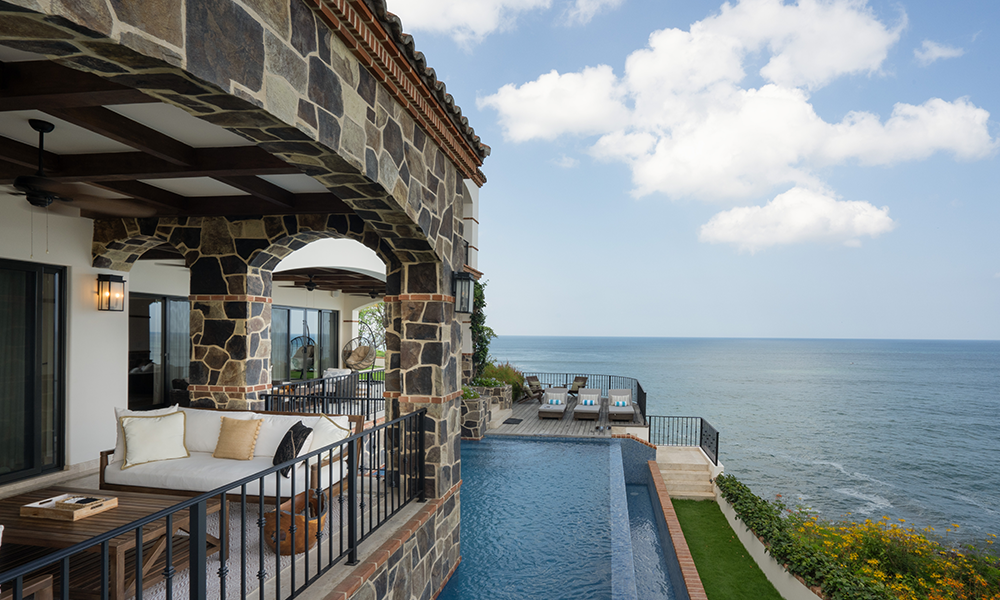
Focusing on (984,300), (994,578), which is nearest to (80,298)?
(994,578)

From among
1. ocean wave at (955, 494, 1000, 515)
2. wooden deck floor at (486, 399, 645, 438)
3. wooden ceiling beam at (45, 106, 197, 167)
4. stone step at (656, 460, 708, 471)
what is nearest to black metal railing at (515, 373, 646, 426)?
wooden deck floor at (486, 399, 645, 438)

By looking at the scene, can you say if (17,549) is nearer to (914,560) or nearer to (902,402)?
(914,560)

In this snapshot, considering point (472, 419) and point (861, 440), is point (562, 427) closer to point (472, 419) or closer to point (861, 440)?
point (472, 419)

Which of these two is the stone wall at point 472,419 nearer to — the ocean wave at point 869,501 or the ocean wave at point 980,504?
the ocean wave at point 869,501

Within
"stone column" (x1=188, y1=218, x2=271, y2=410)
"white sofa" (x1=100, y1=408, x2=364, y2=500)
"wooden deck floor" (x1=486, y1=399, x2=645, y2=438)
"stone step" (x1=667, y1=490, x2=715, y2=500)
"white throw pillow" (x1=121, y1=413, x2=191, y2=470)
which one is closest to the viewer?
"white sofa" (x1=100, y1=408, x2=364, y2=500)

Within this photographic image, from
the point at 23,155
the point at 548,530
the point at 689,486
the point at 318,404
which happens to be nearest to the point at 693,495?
the point at 689,486

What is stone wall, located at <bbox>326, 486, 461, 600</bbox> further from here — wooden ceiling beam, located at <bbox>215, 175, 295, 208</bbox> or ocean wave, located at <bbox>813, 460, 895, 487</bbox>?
ocean wave, located at <bbox>813, 460, 895, 487</bbox>

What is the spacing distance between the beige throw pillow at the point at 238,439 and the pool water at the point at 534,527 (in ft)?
7.89

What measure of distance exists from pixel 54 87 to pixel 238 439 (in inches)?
144

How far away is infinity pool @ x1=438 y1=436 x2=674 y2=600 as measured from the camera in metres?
5.07

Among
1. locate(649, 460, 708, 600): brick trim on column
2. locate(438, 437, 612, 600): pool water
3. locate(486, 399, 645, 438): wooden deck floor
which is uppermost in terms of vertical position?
locate(438, 437, 612, 600): pool water

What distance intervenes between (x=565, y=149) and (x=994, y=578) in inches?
1962

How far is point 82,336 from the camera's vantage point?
22.2 feet

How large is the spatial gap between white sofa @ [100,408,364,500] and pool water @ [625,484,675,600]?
3.56 m
